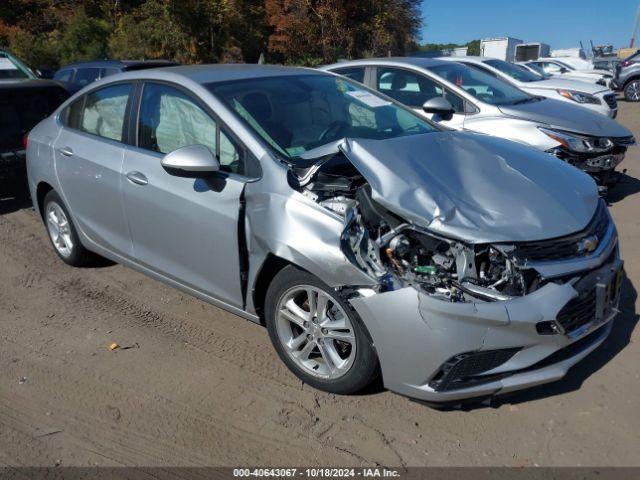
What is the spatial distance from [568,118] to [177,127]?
4.57 m

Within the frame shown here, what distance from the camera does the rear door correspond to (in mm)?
4129

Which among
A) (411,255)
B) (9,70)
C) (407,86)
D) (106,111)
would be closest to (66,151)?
(106,111)

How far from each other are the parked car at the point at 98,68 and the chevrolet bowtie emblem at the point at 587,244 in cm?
942

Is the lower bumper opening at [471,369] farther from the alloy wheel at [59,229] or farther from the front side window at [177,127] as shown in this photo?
the alloy wheel at [59,229]

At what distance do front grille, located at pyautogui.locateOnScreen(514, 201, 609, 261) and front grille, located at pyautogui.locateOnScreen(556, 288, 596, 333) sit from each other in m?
0.21

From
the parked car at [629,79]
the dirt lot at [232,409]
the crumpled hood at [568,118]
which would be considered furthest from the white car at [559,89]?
the dirt lot at [232,409]

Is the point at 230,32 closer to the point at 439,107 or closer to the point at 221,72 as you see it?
the point at 439,107

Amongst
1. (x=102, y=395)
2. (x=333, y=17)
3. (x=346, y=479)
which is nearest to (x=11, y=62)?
(x=102, y=395)

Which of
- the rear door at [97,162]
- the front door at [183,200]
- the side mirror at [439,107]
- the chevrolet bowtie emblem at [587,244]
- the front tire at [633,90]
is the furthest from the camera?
the front tire at [633,90]

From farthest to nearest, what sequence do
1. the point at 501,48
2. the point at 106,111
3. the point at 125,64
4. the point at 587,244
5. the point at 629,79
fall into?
the point at 501,48 < the point at 629,79 < the point at 125,64 < the point at 106,111 < the point at 587,244

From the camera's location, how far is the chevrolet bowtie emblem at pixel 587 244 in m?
2.87

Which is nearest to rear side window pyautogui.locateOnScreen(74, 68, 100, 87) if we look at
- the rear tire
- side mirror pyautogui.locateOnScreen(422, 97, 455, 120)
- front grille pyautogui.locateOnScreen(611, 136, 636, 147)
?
the rear tire

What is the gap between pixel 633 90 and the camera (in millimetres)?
18219

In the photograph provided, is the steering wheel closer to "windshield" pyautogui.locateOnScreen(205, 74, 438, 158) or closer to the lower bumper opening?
"windshield" pyautogui.locateOnScreen(205, 74, 438, 158)
